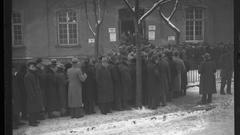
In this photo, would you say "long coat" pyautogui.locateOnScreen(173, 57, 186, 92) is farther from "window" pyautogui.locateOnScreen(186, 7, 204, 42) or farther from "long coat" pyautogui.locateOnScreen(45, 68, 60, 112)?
"long coat" pyautogui.locateOnScreen(45, 68, 60, 112)

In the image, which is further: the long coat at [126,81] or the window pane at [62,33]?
A: the long coat at [126,81]

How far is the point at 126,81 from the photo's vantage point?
5.43 m

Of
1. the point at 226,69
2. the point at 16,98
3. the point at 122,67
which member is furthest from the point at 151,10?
the point at 16,98

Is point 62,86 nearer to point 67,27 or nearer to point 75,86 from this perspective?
point 75,86

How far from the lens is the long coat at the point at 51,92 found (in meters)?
5.05

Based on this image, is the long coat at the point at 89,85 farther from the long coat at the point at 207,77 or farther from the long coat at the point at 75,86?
the long coat at the point at 207,77

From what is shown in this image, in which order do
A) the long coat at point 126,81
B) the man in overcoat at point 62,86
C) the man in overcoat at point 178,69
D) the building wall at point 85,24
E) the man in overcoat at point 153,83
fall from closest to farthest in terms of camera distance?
the building wall at point 85,24, the man in overcoat at point 62,86, the long coat at point 126,81, the man in overcoat at point 153,83, the man in overcoat at point 178,69

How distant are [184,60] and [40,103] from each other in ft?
7.11

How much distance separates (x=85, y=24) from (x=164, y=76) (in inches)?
55.0

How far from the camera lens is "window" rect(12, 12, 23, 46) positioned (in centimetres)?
491

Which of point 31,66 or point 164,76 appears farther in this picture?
point 164,76

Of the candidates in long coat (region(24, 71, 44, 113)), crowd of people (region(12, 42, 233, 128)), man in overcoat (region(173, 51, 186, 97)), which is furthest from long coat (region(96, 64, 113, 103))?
man in overcoat (region(173, 51, 186, 97))

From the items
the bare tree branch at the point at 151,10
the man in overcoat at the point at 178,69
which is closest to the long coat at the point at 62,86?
the bare tree branch at the point at 151,10
